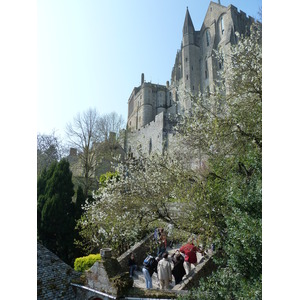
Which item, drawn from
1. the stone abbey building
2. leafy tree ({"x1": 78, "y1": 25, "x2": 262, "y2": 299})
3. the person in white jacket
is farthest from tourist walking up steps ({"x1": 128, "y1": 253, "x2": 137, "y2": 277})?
the stone abbey building

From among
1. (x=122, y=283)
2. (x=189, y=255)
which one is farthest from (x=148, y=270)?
(x=189, y=255)

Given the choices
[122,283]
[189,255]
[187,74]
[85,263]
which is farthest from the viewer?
[187,74]

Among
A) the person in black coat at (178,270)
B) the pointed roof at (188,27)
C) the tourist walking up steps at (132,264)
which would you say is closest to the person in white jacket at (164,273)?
the person in black coat at (178,270)

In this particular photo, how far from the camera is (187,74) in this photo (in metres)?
37.0

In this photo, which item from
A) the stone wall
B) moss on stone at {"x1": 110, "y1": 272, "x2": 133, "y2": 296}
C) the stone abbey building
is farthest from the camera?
the stone abbey building

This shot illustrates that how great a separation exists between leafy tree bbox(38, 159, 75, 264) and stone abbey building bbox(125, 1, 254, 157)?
12.5m

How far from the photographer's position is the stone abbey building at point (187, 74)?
1113 inches

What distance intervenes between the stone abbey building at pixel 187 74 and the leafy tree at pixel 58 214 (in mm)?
12519

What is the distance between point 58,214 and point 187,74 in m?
30.2

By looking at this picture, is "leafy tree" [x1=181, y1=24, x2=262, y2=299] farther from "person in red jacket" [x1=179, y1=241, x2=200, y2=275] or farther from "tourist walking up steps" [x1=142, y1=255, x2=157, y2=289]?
"tourist walking up steps" [x1=142, y1=255, x2=157, y2=289]

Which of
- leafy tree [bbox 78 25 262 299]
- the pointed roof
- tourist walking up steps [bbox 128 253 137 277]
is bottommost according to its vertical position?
tourist walking up steps [bbox 128 253 137 277]

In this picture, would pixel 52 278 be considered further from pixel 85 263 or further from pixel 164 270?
pixel 164 270

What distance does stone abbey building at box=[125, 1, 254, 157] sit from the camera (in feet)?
92.8

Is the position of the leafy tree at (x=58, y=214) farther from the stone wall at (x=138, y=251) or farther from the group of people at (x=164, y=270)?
the group of people at (x=164, y=270)
